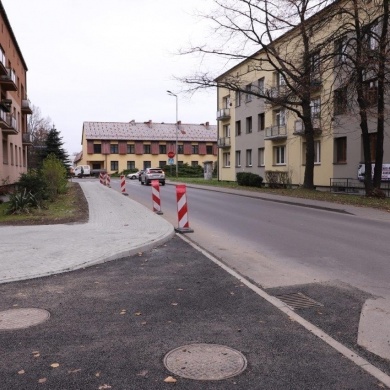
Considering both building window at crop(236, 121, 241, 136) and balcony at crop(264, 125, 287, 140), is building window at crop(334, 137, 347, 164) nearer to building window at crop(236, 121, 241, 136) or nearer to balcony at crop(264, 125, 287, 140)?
balcony at crop(264, 125, 287, 140)

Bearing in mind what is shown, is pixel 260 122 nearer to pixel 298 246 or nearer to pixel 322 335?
pixel 298 246

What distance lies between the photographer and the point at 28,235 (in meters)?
9.79

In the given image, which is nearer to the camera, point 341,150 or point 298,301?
point 298,301

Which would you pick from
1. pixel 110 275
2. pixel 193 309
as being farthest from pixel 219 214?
pixel 193 309

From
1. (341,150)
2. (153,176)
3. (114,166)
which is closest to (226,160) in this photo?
(153,176)

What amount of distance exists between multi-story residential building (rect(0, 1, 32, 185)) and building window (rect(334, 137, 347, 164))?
2040 centimetres

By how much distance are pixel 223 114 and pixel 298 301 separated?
4069 cm

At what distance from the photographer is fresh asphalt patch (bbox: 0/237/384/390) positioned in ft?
10.3

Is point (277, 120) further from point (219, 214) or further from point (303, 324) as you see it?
point (303, 324)

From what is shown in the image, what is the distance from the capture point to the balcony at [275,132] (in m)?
33.3

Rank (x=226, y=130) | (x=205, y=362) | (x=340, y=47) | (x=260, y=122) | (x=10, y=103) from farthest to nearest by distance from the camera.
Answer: (x=226, y=130) → (x=260, y=122) → (x=10, y=103) → (x=340, y=47) → (x=205, y=362)

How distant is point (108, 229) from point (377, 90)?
605 inches

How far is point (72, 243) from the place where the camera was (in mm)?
8703

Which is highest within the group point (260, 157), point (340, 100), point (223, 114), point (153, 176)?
point (223, 114)
